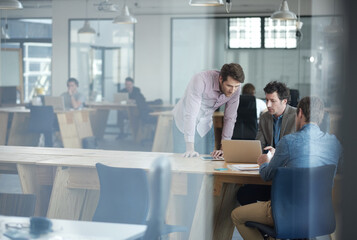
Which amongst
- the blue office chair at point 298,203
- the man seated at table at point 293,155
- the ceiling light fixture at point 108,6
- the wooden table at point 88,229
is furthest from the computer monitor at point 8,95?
the ceiling light fixture at point 108,6

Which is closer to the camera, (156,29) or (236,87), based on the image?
(236,87)

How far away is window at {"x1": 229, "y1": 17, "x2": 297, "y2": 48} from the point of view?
1077 centimetres

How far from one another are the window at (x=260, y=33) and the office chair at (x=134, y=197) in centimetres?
845

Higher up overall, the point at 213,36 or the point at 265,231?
the point at 213,36

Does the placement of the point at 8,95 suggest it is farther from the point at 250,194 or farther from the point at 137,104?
the point at 137,104

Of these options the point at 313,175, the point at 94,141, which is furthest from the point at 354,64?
the point at 94,141

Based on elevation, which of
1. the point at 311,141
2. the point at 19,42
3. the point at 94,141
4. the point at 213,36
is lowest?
the point at 94,141

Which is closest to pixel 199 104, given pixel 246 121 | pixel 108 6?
pixel 246 121

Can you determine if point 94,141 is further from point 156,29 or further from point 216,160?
point 216,160

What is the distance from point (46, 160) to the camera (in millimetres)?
3373

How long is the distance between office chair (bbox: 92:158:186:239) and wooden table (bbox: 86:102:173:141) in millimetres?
6247

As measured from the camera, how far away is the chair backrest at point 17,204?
2.50 m

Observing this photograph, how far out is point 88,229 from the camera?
2.13m

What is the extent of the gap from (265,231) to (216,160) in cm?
69
